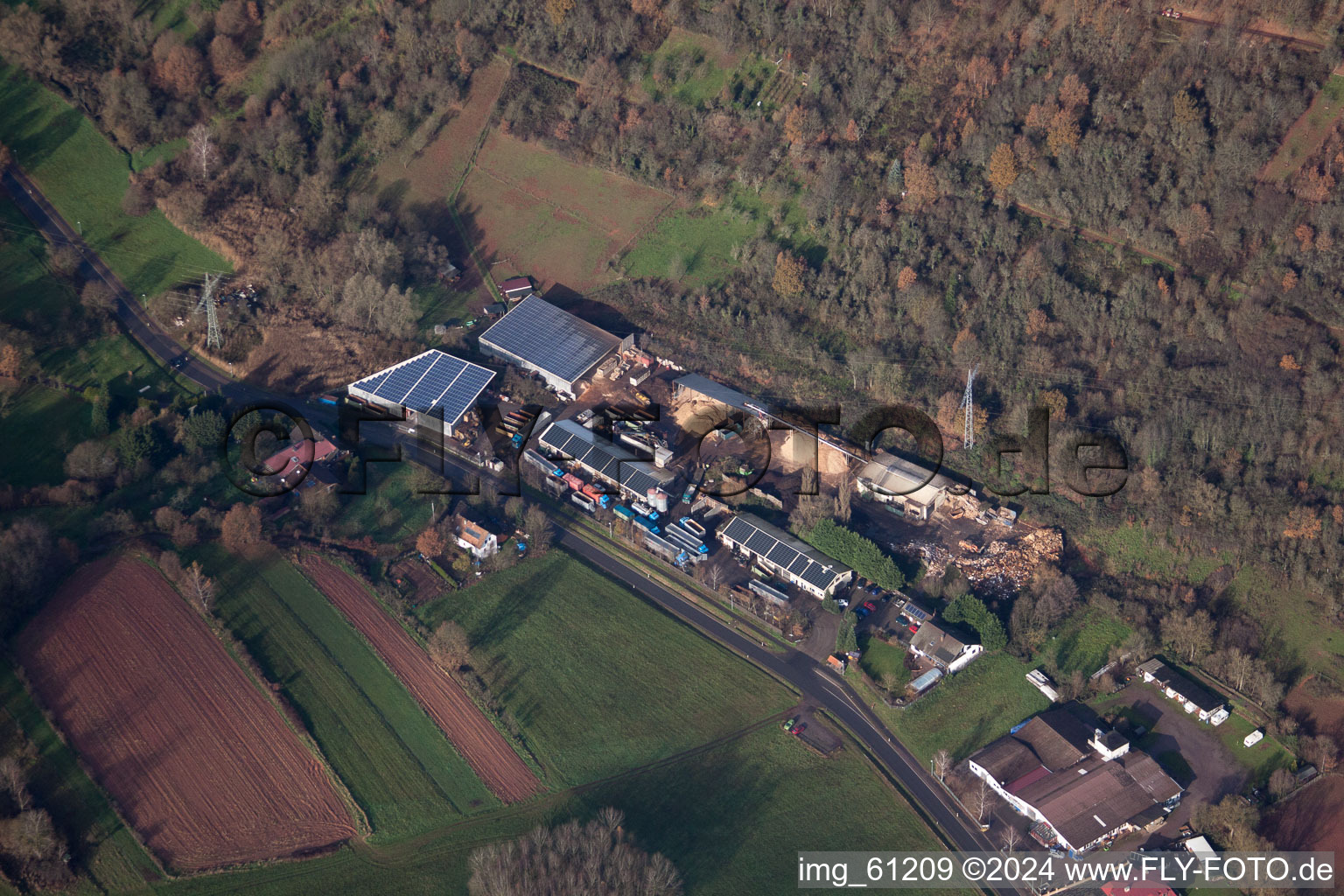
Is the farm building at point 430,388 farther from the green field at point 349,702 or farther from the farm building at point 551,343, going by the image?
the green field at point 349,702

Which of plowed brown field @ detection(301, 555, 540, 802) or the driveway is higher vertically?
the driveway

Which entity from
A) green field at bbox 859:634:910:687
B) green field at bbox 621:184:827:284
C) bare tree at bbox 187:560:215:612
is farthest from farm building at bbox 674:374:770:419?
bare tree at bbox 187:560:215:612

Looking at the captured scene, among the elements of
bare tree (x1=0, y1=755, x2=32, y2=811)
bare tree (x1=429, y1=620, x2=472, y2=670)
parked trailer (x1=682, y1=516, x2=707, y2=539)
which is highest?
parked trailer (x1=682, y1=516, x2=707, y2=539)

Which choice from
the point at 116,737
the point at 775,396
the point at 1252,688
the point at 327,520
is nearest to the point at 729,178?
the point at 775,396

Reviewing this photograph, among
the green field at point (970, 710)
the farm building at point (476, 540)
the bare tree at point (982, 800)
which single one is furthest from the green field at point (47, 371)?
the bare tree at point (982, 800)

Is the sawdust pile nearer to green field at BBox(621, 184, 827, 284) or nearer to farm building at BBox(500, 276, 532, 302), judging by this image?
green field at BBox(621, 184, 827, 284)

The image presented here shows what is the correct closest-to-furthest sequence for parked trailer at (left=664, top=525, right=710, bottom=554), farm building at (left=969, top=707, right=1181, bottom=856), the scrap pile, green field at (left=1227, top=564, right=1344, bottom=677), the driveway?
farm building at (left=969, top=707, right=1181, bottom=856) < the driveway < green field at (left=1227, top=564, right=1344, bottom=677) < the scrap pile < parked trailer at (left=664, top=525, right=710, bottom=554)
